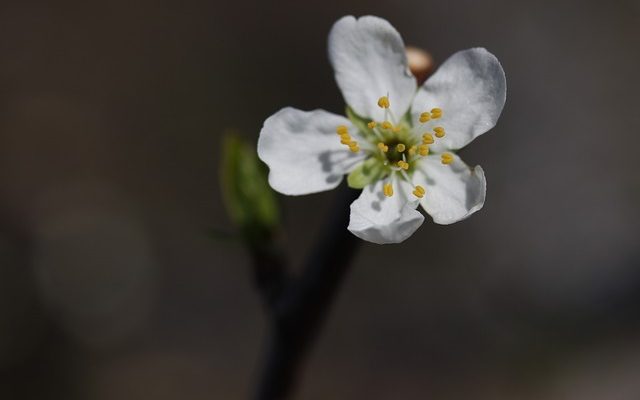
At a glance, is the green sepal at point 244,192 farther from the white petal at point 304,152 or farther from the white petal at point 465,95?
the white petal at point 465,95

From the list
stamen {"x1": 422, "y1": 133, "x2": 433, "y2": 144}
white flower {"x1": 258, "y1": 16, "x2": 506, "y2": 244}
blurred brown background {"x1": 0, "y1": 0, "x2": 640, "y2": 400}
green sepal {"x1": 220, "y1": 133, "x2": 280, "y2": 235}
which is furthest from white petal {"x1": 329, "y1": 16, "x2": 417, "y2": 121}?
blurred brown background {"x1": 0, "y1": 0, "x2": 640, "y2": 400}

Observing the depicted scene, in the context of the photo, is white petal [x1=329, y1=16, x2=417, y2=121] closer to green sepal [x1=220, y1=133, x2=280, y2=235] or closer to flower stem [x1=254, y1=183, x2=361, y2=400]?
flower stem [x1=254, y1=183, x2=361, y2=400]

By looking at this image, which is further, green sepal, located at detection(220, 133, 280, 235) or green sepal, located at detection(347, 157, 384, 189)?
green sepal, located at detection(220, 133, 280, 235)

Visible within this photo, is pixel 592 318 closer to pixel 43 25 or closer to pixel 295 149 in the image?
pixel 295 149

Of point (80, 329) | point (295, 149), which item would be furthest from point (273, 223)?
point (80, 329)

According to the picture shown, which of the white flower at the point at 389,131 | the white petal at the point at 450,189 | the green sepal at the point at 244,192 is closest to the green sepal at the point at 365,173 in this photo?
the white flower at the point at 389,131
